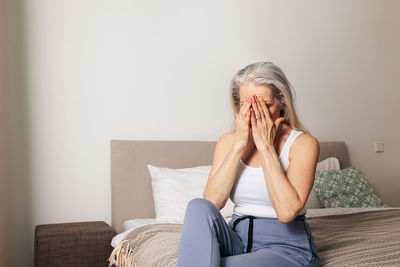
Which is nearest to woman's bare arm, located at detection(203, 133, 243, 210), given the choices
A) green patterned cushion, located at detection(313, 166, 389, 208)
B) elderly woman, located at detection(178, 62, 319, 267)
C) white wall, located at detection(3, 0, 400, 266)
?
elderly woman, located at detection(178, 62, 319, 267)

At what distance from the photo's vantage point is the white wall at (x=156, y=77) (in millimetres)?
2912

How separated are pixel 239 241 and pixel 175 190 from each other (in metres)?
1.19

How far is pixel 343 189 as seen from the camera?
325 cm

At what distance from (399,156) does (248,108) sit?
279cm

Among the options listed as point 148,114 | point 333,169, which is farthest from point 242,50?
point 333,169

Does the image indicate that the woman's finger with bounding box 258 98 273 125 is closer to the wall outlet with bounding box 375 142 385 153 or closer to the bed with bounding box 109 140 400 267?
the bed with bounding box 109 140 400 267

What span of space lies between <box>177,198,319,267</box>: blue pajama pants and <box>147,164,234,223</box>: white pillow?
951 millimetres

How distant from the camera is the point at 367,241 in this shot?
213 cm

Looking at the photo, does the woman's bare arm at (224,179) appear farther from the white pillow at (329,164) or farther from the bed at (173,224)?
the white pillow at (329,164)

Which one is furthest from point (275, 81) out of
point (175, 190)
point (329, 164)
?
point (329, 164)

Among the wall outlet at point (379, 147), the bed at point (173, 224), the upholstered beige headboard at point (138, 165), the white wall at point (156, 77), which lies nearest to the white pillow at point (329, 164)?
the bed at point (173, 224)

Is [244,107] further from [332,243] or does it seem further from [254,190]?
[332,243]

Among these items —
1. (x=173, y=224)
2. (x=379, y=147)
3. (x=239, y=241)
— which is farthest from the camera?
(x=379, y=147)

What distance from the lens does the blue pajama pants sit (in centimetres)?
144
